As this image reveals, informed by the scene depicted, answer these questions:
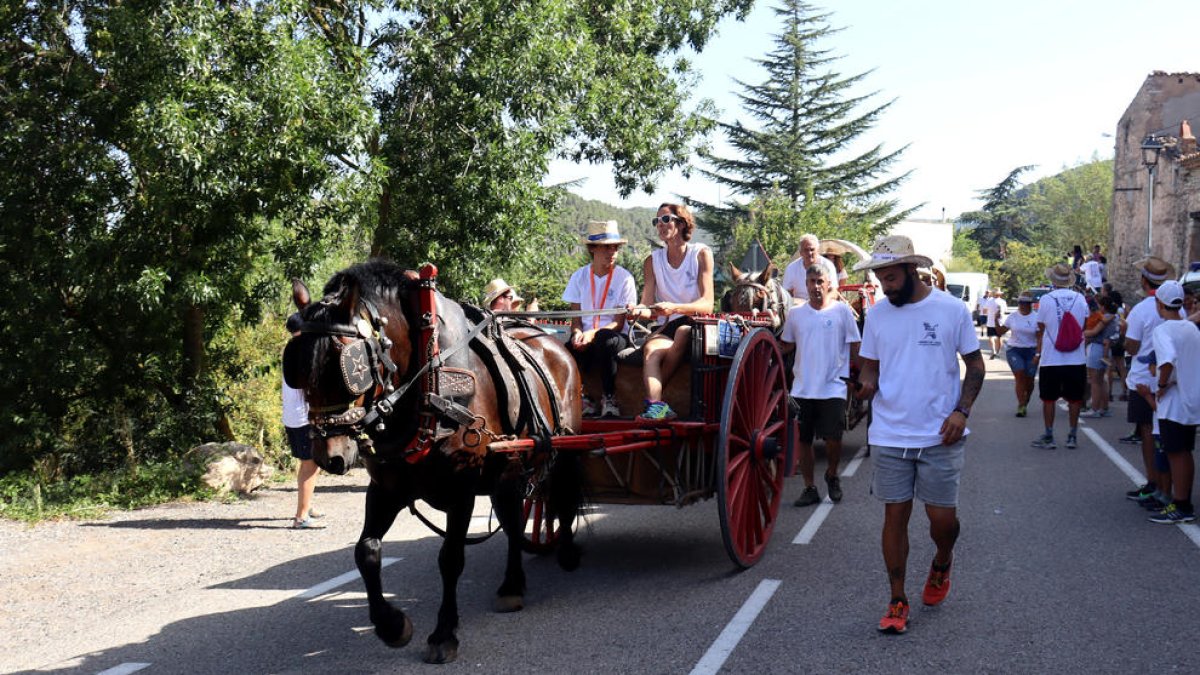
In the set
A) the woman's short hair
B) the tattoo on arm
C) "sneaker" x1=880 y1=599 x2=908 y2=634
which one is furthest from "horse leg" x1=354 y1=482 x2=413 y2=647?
the woman's short hair

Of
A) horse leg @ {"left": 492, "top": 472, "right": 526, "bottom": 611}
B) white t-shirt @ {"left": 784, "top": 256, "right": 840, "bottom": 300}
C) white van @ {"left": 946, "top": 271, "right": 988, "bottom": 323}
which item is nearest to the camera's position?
horse leg @ {"left": 492, "top": 472, "right": 526, "bottom": 611}

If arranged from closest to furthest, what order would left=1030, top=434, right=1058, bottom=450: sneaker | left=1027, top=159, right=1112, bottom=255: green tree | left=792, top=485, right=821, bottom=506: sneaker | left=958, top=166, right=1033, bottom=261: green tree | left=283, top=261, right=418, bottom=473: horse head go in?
left=283, top=261, right=418, bottom=473: horse head → left=792, top=485, right=821, bottom=506: sneaker → left=1030, top=434, right=1058, bottom=450: sneaker → left=1027, top=159, right=1112, bottom=255: green tree → left=958, top=166, right=1033, bottom=261: green tree

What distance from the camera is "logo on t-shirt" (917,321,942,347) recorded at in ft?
18.3

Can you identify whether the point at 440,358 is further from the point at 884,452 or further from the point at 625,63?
the point at 625,63

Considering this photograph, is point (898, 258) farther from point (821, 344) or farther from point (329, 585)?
point (329, 585)

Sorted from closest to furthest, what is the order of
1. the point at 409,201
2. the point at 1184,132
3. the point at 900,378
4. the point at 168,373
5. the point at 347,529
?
the point at 900,378 < the point at 347,529 < the point at 168,373 < the point at 409,201 < the point at 1184,132

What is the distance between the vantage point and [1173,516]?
823 centimetres

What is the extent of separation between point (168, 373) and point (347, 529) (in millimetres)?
4802

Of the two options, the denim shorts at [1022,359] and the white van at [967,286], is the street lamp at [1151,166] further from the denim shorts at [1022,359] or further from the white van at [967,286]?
the denim shorts at [1022,359]

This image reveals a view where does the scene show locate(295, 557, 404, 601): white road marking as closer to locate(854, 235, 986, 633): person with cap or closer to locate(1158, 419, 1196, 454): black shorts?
→ locate(854, 235, 986, 633): person with cap

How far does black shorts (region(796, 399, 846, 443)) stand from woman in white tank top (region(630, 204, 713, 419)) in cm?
209

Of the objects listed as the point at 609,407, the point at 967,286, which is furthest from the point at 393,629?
the point at 967,286

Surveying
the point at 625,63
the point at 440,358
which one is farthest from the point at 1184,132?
the point at 440,358

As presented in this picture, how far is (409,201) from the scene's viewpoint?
13328 mm
